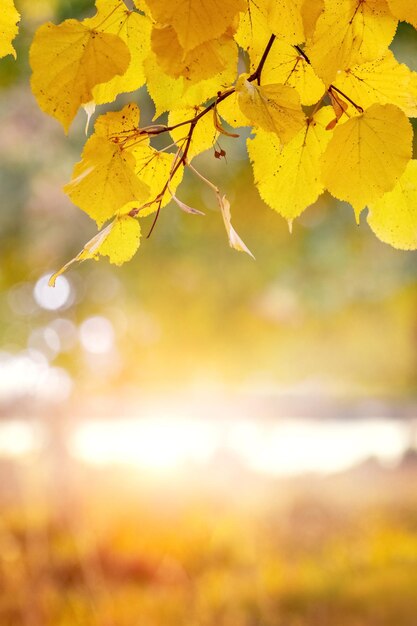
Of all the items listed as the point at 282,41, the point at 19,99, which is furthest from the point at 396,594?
the point at 282,41

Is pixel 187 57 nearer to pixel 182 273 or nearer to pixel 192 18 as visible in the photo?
pixel 192 18

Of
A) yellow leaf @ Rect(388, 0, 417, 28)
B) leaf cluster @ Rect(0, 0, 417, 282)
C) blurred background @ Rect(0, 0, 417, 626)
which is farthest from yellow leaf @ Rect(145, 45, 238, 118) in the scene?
blurred background @ Rect(0, 0, 417, 626)

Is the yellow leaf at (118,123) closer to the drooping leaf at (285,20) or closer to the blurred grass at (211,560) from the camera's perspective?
the drooping leaf at (285,20)

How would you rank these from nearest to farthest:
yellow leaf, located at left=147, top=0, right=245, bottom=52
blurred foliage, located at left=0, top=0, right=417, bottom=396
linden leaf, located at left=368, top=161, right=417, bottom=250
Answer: yellow leaf, located at left=147, top=0, right=245, bottom=52 → linden leaf, located at left=368, top=161, right=417, bottom=250 → blurred foliage, located at left=0, top=0, right=417, bottom=396

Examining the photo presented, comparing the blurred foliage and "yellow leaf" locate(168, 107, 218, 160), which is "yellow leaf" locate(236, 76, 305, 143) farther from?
the blurred foliage

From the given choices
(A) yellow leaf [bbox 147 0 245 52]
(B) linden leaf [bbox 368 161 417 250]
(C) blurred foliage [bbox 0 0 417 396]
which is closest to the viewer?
(A) yellow leaf [bbox 147 0 245 52]

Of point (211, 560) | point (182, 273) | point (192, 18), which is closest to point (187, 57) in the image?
point (192, 18)
